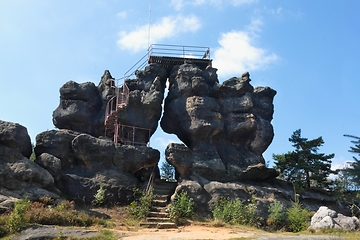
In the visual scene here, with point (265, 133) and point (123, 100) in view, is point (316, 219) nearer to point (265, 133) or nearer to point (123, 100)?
point (265, 133)

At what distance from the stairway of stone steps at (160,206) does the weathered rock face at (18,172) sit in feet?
18.1

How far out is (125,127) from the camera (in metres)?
29.3

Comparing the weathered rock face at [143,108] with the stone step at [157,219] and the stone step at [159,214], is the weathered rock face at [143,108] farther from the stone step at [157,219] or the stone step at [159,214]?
the stone step at [157,219]

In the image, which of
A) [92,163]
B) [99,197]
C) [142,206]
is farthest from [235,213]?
[92,163]

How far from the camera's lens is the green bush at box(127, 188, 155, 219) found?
70.5ft

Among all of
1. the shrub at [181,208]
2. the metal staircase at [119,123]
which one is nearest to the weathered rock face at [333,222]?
the shrub at [181,208]

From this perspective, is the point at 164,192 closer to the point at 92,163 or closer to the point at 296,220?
the point at 92,163

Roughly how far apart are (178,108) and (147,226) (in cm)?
1234

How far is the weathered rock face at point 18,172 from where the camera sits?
19875mm

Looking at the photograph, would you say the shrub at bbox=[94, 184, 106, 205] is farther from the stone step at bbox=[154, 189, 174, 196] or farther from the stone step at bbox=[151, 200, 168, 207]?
the stone step at bbox=[154, 189, 174, 196]

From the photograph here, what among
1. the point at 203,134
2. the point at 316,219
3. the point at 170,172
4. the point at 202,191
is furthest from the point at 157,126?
the point at 316,219

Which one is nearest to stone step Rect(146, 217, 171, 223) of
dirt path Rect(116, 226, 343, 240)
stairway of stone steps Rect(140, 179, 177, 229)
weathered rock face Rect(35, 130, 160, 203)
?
stairway of stone steps Rect(140, 179, 177, 229)

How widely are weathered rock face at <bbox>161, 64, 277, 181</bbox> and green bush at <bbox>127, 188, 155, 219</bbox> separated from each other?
3968 mm

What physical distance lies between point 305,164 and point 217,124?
885cm
